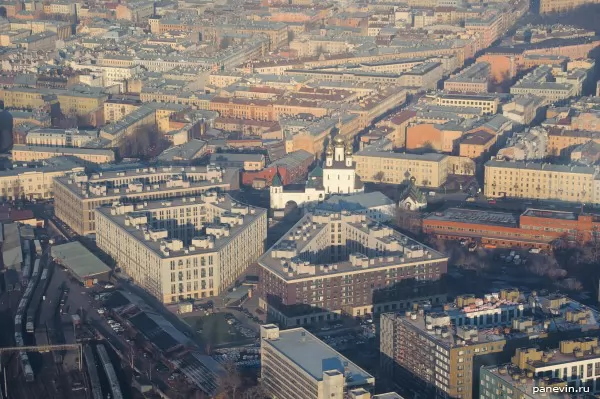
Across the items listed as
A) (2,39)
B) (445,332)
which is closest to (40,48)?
(2,39)

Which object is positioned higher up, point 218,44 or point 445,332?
point 218,44

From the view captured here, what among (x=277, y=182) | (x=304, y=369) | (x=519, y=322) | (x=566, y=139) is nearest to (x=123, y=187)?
(x=277, y=182)

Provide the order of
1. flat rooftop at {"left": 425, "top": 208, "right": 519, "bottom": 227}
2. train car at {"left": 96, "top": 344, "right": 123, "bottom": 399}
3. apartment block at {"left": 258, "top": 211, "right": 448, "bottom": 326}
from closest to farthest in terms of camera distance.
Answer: train car at {"left": 96, "top": 344, "right": 123, "bottom": 399}
apartment block at {"left": 258, "top": 211, "right": 448, "bottom": 326}
flat rooftop at {"left": 425, "top": 208, "right": 519, "bottom": 227}

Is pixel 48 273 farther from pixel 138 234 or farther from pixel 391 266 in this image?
pixel 391 266

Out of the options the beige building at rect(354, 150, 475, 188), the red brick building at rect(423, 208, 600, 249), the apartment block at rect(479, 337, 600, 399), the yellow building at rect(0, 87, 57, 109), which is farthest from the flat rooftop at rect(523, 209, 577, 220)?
the yellow building at rect(0, 87, 57, 109)

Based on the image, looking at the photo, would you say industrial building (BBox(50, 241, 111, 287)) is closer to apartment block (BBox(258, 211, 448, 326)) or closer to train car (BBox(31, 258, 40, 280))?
train car (BBox(31, 258, 40, 280))

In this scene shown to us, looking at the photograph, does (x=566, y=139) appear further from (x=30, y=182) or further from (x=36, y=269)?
(x=36, y=269)
